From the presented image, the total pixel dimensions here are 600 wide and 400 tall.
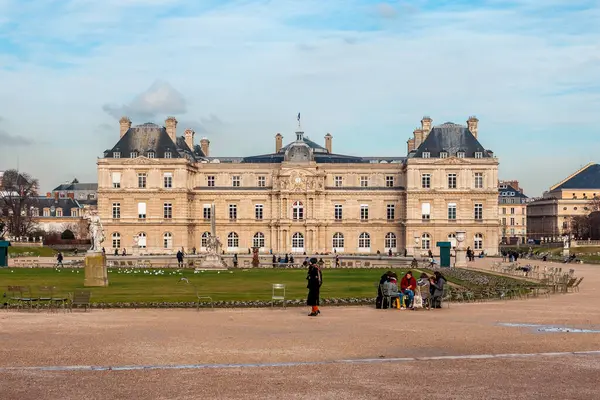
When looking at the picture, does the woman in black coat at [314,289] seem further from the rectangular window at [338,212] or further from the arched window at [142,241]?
the arched window at [142,241]

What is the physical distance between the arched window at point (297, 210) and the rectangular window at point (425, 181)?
12.7 meters

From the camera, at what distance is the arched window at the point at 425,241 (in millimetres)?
Answer: 92500

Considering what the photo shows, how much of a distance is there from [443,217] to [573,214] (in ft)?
191

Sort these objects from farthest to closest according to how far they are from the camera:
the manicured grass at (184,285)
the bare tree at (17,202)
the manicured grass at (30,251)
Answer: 1. the bare tree at (17,202)
2. the manicured grass at (30,251)
3. the manicured grass at (184,285)

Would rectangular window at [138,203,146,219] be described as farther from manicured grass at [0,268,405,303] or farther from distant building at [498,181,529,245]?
distant building at [498,181,529,245]

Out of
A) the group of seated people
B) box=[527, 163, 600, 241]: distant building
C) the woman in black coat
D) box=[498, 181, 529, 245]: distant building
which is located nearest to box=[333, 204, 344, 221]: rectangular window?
box=[527, 163, 600, 241]: distant building

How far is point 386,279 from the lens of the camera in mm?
30344

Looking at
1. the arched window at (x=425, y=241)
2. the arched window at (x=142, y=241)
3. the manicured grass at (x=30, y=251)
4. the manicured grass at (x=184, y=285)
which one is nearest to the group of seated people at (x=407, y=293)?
the manicured grass at (x=184, y=285)

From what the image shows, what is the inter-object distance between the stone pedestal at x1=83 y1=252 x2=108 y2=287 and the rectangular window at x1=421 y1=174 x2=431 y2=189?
56.5m

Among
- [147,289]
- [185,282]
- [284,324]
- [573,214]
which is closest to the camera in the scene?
[284,324]

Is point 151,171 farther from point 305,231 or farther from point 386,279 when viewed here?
point 386,279

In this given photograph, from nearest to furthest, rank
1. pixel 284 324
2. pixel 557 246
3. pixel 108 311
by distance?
1. pixel 284 324
2. pixel 108 311
3. pixel 557 246

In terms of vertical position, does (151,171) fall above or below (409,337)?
above

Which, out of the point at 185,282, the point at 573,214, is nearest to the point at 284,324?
the point at 185,282
